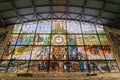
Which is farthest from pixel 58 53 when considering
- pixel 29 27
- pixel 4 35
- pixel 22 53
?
pixel 4 35

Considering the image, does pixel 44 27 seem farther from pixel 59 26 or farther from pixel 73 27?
pixel 73 27

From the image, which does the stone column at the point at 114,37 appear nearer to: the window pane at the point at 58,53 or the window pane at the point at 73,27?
the window pane at the point at 73,27

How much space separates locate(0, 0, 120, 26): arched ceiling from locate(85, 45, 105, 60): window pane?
365 centimetres

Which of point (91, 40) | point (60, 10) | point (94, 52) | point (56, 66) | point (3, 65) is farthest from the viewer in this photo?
point (60, 10)

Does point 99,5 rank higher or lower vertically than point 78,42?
higher

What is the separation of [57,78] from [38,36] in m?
5.80

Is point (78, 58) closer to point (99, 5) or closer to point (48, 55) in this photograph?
point (48, 55)

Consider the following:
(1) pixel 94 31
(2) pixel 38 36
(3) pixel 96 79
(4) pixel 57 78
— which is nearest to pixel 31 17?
(2) pixel 38 36

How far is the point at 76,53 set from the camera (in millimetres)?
17672

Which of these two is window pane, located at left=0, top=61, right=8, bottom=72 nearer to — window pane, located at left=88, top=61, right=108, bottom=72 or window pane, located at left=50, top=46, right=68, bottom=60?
window pane, located at left=50, top=46, right=68, bottom=60

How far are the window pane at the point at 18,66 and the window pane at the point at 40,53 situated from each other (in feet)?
3.28

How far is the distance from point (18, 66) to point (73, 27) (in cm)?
742

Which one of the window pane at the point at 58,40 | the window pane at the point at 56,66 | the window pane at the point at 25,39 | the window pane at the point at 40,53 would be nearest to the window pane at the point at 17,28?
the window pane at the point at 25,39

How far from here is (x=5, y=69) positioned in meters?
16.3
